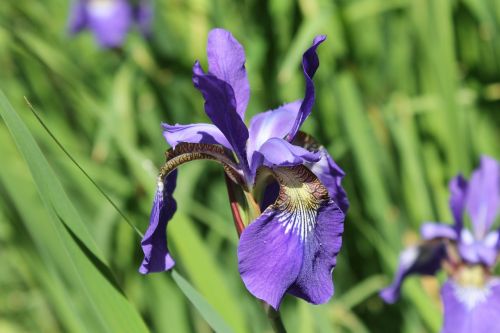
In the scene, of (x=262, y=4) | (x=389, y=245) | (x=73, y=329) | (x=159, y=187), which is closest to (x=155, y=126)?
(x=262, y=4)

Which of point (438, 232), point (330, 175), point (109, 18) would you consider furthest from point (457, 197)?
point (109, 18)

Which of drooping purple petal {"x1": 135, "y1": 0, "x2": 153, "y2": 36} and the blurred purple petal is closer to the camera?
the blurred purple petal

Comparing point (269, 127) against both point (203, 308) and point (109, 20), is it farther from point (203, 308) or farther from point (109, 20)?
point (109, 20)

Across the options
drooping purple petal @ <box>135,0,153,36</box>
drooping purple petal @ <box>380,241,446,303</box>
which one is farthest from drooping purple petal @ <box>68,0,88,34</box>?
drooping purple petal @ <box>380,241,446,303</box>

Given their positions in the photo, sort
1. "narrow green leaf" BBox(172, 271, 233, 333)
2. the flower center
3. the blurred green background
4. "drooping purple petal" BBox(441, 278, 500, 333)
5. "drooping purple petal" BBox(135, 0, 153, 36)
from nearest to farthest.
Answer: "narrow green leaf" BBox(172, 271, 233, 333)
"drooping purple petal" BBox(441, 278, 500, 333)
the flower center
the blurred green background
"drooping purple petal" BBox(135, 0, 153, 36)

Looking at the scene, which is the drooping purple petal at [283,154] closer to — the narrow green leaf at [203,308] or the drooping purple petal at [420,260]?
the narrow green leaf at [203,308]

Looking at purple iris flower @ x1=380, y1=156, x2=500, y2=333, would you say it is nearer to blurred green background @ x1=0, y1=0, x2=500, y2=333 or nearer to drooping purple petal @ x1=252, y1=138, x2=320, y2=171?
blurred green background @ x1=0, y1=0, x2=500, y2=333

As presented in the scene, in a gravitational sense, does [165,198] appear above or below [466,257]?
above

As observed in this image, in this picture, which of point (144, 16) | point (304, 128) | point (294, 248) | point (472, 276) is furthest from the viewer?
point (144, 16)
